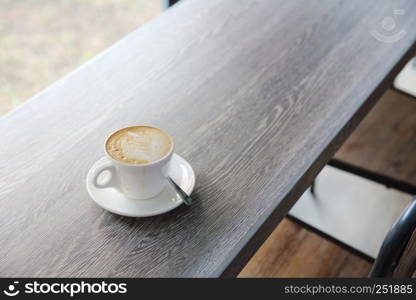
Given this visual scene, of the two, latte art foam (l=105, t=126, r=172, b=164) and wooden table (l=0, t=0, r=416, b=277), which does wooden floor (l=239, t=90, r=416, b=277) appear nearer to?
wooden table (l=0, t=0, r=416, b=277)

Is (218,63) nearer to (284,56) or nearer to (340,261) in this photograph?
(284,56)

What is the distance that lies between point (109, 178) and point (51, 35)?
2.07 metres

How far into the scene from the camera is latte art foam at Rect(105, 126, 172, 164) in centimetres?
78

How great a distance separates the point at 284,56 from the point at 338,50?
13cm

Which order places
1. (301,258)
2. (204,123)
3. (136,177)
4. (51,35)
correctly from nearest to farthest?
(136,177) → (204,123) → (301,258) → (51,35)

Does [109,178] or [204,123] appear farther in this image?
[204,123]

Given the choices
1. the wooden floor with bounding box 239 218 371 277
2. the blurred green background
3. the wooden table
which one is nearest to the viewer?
the wooden table

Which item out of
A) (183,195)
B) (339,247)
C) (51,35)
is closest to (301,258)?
(339,247)

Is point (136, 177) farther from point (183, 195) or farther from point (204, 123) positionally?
point (204, 123)

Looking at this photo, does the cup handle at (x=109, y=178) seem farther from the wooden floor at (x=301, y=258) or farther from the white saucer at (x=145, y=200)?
the wooden floor at (x=301, y=258)

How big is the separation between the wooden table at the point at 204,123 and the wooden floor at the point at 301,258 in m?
0.71

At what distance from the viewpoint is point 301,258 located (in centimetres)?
165

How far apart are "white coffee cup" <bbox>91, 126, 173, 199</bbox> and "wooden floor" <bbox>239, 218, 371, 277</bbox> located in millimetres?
880

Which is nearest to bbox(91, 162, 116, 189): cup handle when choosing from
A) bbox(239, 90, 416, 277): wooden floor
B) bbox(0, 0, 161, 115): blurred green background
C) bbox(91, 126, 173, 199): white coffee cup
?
bbox(91, 126, 173, 199): white coffee cup
